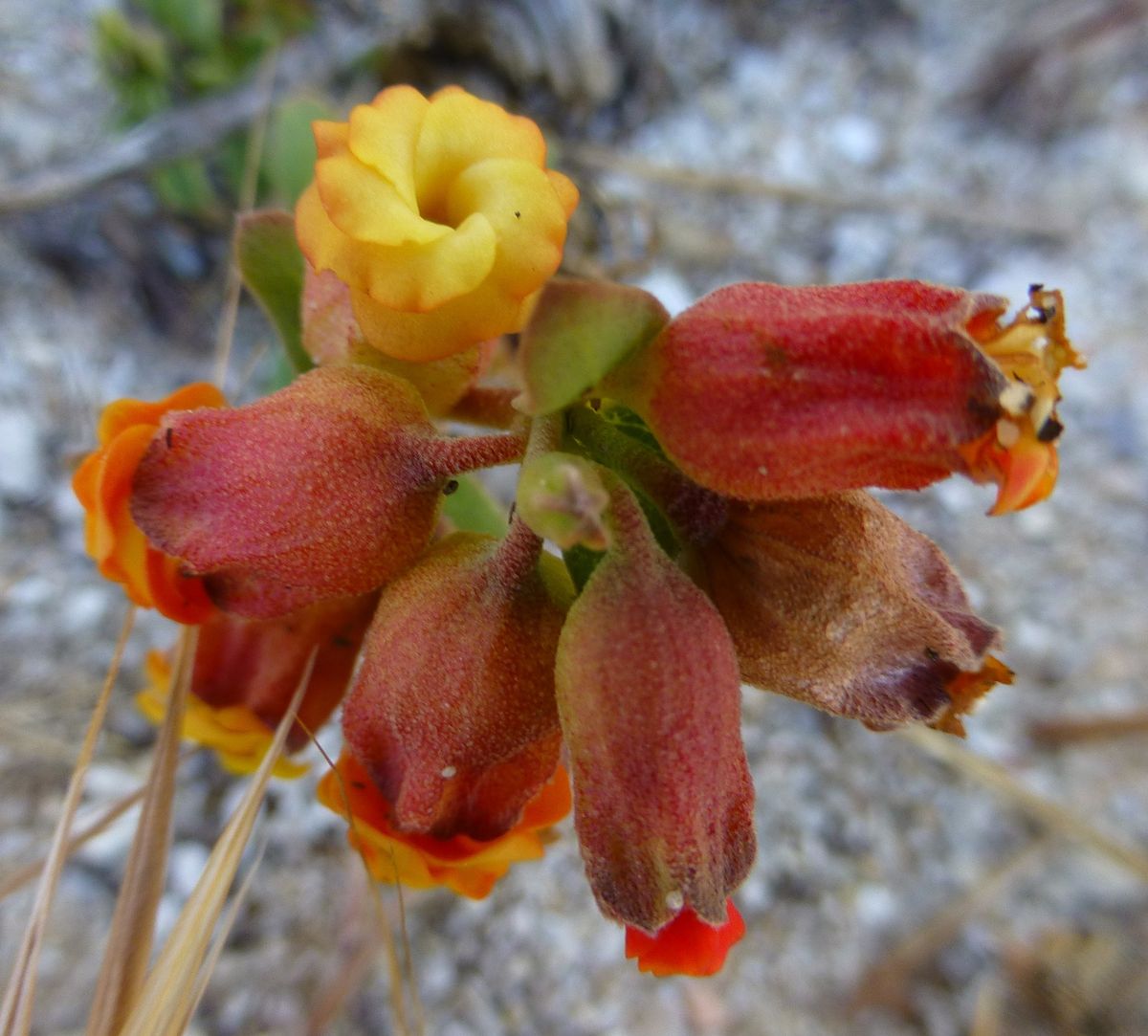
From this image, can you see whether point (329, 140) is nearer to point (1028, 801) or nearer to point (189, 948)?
point (189, 948)

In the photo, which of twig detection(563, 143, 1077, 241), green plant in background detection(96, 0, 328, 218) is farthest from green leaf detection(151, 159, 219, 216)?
twig detection(563, 143, 1077, 241)

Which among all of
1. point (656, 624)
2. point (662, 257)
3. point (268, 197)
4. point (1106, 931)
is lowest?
point (1106, 931)

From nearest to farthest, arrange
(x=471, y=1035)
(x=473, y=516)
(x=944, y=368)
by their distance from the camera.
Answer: (x=944, y=368) < (x=473, y=516) < (x=471, y=1035)

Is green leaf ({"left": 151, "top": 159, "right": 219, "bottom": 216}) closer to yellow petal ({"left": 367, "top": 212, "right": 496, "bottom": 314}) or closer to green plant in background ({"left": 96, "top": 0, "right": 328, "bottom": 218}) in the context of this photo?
green plant in background ({"left": 96, "top": 0, "right": 328, "bottom": 218})

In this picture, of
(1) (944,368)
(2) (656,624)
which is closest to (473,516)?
(2) (656,624)

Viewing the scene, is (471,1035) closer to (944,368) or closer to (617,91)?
(944,368)

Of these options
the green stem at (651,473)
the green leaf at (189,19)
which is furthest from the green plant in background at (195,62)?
the green stem at (651,473)

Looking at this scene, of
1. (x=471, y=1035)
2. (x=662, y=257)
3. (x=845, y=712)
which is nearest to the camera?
(x=845, y=712)
